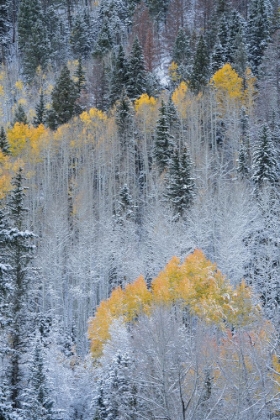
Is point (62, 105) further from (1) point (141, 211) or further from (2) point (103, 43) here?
(2) point (103, 43)

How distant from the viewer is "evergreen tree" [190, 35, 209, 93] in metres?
51.3

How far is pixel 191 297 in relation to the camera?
26922 mm

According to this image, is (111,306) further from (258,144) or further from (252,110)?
(252,110)

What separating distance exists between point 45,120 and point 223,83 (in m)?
18.3

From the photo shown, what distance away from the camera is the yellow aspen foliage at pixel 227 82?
1943 inches

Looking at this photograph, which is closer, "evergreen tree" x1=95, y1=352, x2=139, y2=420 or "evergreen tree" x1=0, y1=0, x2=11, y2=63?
"evergreen tree" x1=95, y1=352, x2=139, y2=420

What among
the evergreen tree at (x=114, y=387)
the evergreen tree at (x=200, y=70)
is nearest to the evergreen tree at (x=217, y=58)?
the evergreen tree at (x=200, y=70)

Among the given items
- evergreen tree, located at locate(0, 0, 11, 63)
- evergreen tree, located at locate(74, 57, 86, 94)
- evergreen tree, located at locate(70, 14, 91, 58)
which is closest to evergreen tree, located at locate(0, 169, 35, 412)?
evergreen tree, located at locate(74, 57, 86, 94)

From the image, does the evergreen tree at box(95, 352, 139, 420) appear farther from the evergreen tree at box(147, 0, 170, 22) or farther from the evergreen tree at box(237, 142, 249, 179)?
the evergreen tree at box(147, 0, 170, 22)

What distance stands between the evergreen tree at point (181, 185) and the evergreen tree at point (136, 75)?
1589 centimetres

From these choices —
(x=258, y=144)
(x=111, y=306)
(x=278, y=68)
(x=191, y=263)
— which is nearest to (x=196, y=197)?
(x=258, y=144)

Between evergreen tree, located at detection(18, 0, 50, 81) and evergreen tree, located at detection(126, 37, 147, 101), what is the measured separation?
16468 millimetres

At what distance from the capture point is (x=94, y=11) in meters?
81.2

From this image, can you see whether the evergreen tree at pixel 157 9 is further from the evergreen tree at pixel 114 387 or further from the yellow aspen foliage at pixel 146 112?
the evergreen tree at pixel 114 387
